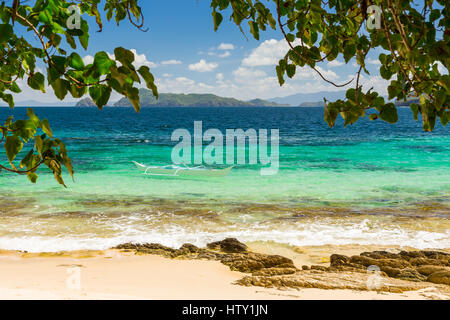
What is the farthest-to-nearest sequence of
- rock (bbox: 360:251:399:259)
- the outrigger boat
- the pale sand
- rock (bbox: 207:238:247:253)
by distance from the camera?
1. the outrigger boat
2. rock (bbox: 207:238:247:253)
3. rock (bbox: 360:251:399:259)
4. the pale sand

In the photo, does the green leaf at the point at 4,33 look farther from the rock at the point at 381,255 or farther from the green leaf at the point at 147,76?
the rock at the point at 381,255

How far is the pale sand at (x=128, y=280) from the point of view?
17.6ft

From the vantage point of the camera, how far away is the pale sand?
17.6ft

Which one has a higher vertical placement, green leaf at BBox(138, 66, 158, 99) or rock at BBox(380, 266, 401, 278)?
green leaf at BBox(138, 66, 158, 99)

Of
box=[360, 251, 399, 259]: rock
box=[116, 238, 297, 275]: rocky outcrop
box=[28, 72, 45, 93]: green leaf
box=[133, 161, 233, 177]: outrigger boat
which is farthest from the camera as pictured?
box=[133, 161, 233, 177]: outrigger boat

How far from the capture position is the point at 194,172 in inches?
719

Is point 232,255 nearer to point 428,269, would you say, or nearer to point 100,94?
point 428,269

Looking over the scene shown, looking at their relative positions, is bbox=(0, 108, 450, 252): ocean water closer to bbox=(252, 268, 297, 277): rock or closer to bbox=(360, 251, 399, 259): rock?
bbox=(360, 251, 399, 259): rock

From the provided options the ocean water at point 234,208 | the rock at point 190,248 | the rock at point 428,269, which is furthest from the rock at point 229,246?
the rock at point 428,269

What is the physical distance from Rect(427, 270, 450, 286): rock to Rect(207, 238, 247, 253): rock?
3454 mm

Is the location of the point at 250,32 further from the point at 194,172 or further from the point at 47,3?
the point at 194,172

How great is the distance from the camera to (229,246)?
833cm

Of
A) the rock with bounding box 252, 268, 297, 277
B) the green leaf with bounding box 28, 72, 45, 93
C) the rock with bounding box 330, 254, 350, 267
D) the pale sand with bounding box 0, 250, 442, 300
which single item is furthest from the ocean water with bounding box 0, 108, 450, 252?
the green leaf with bounding box 28, 72, 45, 93

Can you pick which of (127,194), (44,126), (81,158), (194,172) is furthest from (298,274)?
(81,158)
